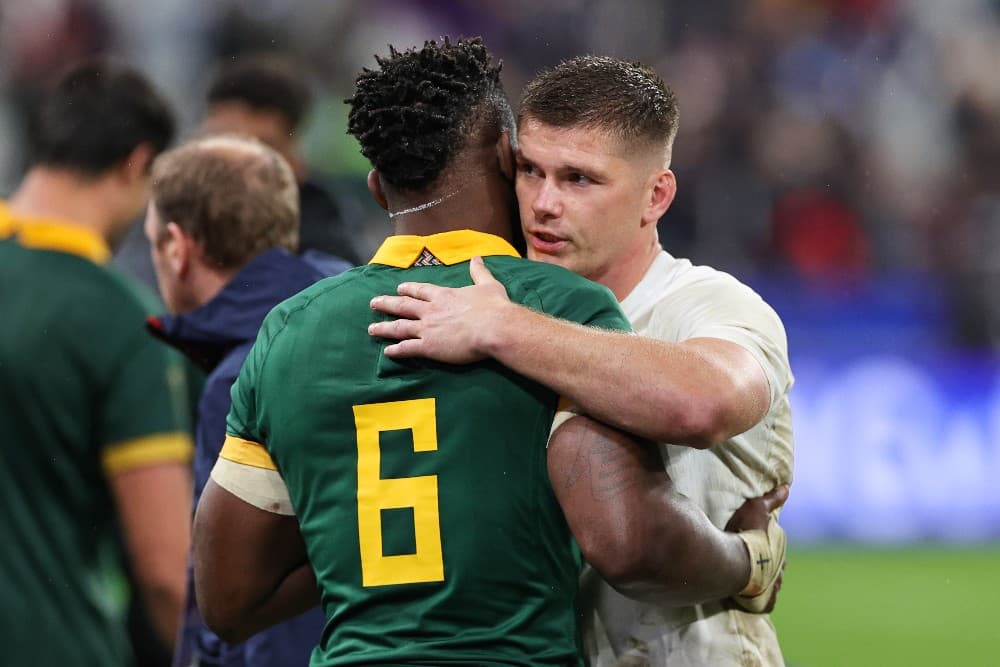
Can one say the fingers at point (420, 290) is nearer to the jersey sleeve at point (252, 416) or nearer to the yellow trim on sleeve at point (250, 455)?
the jersey sleeve at point (252, 416)

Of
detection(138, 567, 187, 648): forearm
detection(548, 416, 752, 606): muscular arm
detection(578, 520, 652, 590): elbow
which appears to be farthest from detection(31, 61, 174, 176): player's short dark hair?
detection(578, 520, 652, 590): elbow

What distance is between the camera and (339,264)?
13.5 ft

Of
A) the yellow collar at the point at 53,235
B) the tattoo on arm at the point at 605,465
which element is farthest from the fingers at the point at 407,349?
the yellow collar at the point at 53,235

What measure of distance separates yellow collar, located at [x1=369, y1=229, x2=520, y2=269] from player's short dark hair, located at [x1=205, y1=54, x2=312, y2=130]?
3.47 metres

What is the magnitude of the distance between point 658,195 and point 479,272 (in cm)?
74

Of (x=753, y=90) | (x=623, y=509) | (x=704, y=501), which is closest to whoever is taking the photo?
(x=623, y=509)

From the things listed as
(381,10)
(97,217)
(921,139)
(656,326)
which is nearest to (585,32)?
(381,10)

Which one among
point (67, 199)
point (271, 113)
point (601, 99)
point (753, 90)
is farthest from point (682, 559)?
point (753, 90)

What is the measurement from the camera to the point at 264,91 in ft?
19.6

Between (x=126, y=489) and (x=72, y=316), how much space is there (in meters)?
0.51

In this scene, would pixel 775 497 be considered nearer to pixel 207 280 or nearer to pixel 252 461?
pixel 252 461

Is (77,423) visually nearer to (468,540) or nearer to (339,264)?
(339,264)

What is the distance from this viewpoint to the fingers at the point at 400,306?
2502 mm

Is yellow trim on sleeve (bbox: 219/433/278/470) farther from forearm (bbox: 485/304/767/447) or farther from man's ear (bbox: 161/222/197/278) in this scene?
man's ear (bbox: 161/222/197/278)
